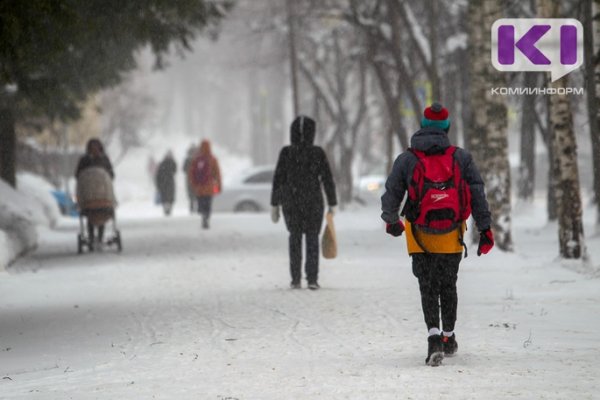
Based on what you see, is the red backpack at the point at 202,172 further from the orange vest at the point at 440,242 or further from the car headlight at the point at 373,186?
the car headlight at the point at 373,186

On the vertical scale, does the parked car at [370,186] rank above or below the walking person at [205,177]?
below

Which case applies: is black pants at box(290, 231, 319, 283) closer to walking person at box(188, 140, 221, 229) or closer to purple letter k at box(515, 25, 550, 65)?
purple letter k at box(515, 25, 550, 65)

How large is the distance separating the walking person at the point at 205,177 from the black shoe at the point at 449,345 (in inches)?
625

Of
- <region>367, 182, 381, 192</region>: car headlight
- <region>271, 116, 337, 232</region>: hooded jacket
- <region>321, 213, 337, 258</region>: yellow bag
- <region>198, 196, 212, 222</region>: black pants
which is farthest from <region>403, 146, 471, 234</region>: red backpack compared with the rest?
<region>367, 182, 381, 192</region>: car headlight

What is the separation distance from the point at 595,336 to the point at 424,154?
2240mm

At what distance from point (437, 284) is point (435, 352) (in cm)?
→ 52

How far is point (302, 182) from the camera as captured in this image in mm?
12664

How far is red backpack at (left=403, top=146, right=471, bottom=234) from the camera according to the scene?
7723mm

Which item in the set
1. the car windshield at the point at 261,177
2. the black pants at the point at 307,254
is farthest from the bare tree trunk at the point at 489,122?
the car windshield at the point at 261,177

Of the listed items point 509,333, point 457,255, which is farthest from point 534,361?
point 509,333

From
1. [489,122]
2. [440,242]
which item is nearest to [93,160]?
[489,122]

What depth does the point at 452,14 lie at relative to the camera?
29453 mm

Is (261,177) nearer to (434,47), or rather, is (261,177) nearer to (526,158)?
(526,158)

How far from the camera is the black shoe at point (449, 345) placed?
313 inches
